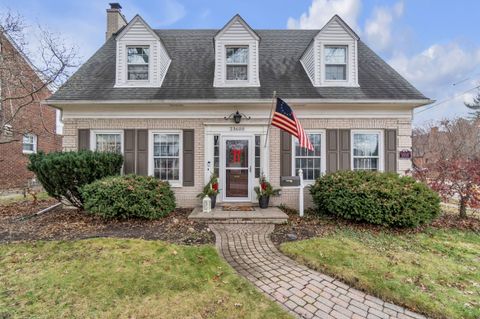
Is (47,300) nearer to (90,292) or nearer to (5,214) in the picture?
(90,292)

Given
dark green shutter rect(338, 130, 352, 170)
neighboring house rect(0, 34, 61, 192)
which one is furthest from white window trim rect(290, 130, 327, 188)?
neighboring house rect(0, 34, 61, 192)

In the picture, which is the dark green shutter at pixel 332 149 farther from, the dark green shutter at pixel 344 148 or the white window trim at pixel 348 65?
the white window trim at pixel 348 65

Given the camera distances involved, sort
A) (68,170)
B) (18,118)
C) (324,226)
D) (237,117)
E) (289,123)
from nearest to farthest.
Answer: (324,226) → (289,123) → (68,170) → (237,117) → (18,118)

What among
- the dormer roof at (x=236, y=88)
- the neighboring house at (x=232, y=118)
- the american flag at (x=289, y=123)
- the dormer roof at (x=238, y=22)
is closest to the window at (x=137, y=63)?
the neighboring house at (x=232, y=118)

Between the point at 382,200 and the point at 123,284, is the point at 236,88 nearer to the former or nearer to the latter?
the point at 382,200

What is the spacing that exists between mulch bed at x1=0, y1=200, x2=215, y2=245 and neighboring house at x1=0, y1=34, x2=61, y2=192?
15.8ft

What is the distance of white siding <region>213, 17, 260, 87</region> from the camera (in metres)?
8.32

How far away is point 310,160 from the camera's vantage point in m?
8.35

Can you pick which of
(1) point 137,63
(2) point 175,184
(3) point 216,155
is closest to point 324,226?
(3) point 216,155

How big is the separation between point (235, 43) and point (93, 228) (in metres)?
6.92

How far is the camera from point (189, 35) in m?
10.8

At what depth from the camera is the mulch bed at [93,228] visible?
211 inches

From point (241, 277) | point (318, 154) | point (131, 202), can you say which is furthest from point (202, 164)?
point (241, 277)

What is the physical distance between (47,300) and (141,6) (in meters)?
11.3
